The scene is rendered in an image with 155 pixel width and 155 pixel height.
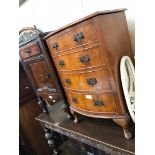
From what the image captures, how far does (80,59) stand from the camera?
1.11m

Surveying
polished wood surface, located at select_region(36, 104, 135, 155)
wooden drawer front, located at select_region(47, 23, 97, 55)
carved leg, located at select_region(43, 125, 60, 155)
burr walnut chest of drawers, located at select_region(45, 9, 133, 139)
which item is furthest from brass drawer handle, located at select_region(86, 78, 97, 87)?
carved leg, located at select_region(43, 125, 60, 155)

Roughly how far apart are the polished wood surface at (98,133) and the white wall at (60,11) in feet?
2.22

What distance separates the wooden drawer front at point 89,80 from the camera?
1040 millimetres

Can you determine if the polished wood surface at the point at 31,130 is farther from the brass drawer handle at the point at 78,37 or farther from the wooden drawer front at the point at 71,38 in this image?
the brass drawer handle at the point at 78,37

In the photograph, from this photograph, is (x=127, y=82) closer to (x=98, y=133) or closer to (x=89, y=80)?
(x=89, y=80)

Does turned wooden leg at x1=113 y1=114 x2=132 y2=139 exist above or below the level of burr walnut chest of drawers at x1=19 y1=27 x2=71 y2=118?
below

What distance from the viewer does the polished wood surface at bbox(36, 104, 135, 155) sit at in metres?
1.08

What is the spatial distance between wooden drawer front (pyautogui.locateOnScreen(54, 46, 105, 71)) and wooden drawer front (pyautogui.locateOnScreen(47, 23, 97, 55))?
0.18ft

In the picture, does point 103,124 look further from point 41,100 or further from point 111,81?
point 41,100

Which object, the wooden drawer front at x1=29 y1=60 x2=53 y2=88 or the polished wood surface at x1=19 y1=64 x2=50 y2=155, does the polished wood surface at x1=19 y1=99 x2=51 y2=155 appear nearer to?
the polished wood surface at x1=19 y1=64 x2=50 y2=155

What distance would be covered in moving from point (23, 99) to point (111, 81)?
157 cm
